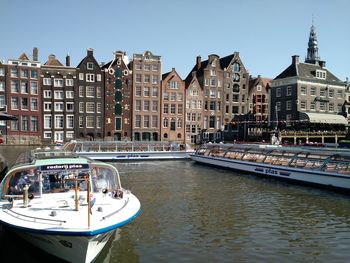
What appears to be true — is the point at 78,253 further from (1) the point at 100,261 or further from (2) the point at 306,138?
(2) the point at 306,138

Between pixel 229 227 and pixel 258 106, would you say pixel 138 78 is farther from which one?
pixel 229 227

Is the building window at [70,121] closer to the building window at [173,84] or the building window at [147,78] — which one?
the building window at [147,78]

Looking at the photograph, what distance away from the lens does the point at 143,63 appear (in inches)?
2886

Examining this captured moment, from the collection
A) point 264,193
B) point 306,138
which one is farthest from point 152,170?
point 306,138

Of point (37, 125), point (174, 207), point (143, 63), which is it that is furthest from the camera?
point (143, 63)

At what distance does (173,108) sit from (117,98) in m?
11.7

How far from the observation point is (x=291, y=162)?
31203mm

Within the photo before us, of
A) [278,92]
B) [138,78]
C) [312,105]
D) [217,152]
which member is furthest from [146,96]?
[312,105]

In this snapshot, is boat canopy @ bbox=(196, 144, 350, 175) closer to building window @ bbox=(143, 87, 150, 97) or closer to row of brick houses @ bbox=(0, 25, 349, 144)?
row of brick houses @ bbox=(0, 25, 349, 144)

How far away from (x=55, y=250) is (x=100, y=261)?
1.71m

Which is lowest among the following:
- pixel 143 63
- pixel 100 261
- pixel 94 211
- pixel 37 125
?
pixel 100 261

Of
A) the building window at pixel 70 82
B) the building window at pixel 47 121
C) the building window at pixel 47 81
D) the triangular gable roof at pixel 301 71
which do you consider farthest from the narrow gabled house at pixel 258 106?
the building window at pixel 47 81

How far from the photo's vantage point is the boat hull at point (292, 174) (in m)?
25.1

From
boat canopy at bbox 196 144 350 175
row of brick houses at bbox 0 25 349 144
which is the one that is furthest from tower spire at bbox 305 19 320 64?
boat canopy at bbox 196 144 350 175
